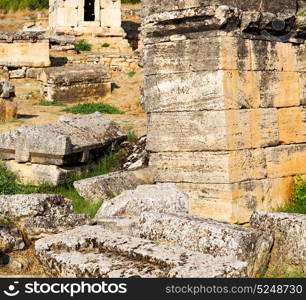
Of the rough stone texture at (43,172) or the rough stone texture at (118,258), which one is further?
the rough stone texture at (43,172)

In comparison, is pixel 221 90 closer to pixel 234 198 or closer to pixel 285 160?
pixel 234 198

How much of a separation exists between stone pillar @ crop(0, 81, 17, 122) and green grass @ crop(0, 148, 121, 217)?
17.3ft

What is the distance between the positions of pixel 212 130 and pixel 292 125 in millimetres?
1393

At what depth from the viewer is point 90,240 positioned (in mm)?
5145

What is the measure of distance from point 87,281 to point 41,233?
1573mm

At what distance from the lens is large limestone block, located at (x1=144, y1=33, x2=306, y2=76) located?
6.80m

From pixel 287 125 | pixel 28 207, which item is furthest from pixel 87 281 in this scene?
pixel 287 125

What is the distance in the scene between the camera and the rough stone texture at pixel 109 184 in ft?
24.3

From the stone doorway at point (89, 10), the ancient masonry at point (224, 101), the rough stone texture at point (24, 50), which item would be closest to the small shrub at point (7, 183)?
the ancient masonry at point (224, 101)

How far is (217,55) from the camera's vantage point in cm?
679

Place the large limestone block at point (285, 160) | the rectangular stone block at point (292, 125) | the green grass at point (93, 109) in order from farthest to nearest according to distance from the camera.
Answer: the green grass at point (93, 109)
the rectangular stone block at point (292, 125)
the large limestone block at point (285, 160)

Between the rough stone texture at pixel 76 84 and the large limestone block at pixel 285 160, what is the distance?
10.7 metres

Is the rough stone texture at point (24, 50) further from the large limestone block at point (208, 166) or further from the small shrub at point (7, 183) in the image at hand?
the large limestone block at point (208, 166)

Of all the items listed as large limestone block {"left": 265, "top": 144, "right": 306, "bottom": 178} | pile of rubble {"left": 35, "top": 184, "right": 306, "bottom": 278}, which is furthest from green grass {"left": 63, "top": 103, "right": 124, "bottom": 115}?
pile of rubble {"left": 35, "top": 184, "right": 306, "bottom": 278}
